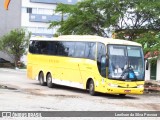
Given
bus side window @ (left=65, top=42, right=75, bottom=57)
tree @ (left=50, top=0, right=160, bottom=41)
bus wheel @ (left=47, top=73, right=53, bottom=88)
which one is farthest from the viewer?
tree @ (left=50, top=0, right=160, bottom=41)

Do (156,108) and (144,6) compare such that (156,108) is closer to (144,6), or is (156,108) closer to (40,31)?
(144,6)

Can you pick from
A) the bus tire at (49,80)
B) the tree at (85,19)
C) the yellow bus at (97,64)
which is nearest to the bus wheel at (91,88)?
the yellow bus at (97,64)

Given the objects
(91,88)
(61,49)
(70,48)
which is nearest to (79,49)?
(70,48)

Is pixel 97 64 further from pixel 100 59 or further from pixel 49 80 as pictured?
pixel 49 80

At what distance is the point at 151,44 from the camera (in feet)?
93.5

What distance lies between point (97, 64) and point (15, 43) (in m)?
42.2

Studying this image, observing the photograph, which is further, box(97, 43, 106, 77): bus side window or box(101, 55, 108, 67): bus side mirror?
box(97, 43, 106, 77): bus side window

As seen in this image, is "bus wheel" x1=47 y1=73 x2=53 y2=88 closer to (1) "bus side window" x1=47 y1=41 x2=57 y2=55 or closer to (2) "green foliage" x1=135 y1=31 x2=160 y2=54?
(1) "bus side window" x1=47 y1=41 x2=57 y2=55

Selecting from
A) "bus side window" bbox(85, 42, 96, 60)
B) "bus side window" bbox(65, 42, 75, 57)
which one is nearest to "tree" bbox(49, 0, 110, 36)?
"bus side window" bbox(65, 42, 75, 57)

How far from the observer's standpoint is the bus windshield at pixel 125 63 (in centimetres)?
2288

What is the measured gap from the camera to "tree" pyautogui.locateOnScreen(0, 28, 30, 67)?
2514 inches

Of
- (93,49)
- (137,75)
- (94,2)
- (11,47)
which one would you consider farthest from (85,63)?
(11,47)

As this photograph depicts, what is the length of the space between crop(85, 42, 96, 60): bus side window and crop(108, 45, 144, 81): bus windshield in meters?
1.06

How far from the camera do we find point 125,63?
2314 centimetres
